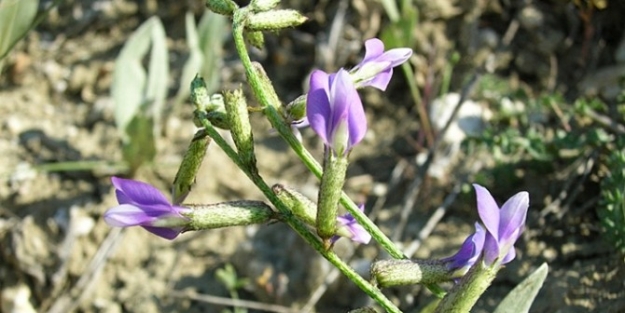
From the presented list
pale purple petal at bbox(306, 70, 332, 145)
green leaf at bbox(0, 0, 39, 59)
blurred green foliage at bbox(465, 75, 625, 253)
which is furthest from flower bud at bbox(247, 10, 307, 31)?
green leaf at bbox(0, 0, 39, 59)

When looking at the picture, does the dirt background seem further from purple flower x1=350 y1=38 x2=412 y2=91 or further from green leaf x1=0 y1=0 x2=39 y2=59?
purple flower x1=350 y1=38 x2=412 y2=91

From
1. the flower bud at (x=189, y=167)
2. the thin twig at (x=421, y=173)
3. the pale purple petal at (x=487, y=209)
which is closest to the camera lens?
the pale purple petal at (x=487, y=209)

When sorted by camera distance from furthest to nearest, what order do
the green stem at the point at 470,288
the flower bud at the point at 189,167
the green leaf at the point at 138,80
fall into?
the green leaf at the point at 138,80 < the flower bud at the point at 189,167 < the green stem at the point at 470,288

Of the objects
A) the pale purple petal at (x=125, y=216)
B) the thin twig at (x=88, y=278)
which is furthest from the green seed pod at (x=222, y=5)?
the thin twig at (x=88, y=278)

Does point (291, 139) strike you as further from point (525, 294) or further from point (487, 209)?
point (525, 294)

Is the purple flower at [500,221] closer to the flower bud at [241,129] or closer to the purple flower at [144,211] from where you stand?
the flower bud at [241,129]

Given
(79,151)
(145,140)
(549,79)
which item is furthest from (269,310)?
(549,79)

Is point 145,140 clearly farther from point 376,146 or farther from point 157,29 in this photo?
point 376,146

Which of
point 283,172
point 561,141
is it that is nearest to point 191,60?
point 283,172
